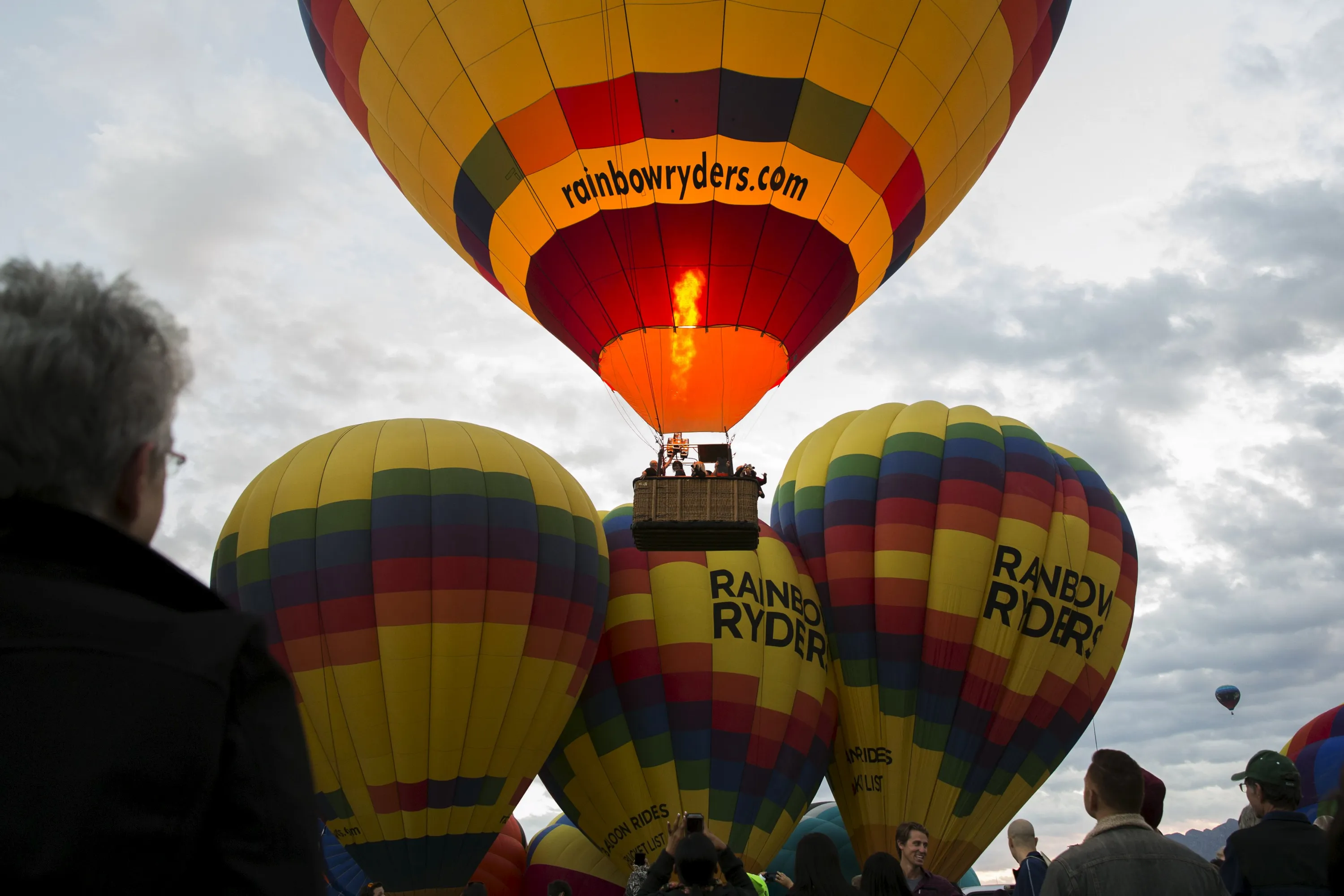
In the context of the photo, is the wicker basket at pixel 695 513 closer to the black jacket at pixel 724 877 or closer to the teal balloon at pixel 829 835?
the black jacket at pixel 724 877

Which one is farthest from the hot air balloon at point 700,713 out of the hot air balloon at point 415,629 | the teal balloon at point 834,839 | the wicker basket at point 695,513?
the wicker basket at point 695,513

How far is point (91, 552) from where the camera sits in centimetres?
85

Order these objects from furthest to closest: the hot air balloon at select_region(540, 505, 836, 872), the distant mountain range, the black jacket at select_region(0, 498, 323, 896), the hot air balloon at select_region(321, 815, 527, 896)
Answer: the distant mountain range, the hot air balloon at select_region(321, 815, 527, 896), the hot air balloon at select_region(540, 505, 836, 872), the black jacket at select_region(0, 498, 323, 896)

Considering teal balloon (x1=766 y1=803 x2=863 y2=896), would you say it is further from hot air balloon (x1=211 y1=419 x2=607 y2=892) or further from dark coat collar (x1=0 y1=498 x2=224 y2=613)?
dark coat collar (x1=0 y1=498 x2=224 y2=613)

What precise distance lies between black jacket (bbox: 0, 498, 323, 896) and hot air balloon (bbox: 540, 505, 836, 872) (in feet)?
33.8

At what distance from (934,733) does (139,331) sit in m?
11.1

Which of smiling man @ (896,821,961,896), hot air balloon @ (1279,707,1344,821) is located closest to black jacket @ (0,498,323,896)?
smiling man @ (896,821,961,896)

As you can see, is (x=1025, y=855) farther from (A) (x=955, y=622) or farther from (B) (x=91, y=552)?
(A) (x=955, y=622)

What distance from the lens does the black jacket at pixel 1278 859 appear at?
8.94ft

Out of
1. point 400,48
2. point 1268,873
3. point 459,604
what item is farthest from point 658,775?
point 1268,873

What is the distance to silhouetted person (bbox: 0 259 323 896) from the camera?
30.4 inches

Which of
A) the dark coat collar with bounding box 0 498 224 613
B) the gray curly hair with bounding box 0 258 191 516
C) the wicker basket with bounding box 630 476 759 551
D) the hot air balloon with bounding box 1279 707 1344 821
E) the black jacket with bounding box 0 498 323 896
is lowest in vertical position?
the black jacket with bounding box 0 498 323 896

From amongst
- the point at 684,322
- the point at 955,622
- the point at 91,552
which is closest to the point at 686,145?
the point at 684,322

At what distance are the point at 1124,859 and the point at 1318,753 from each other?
32.8ft
